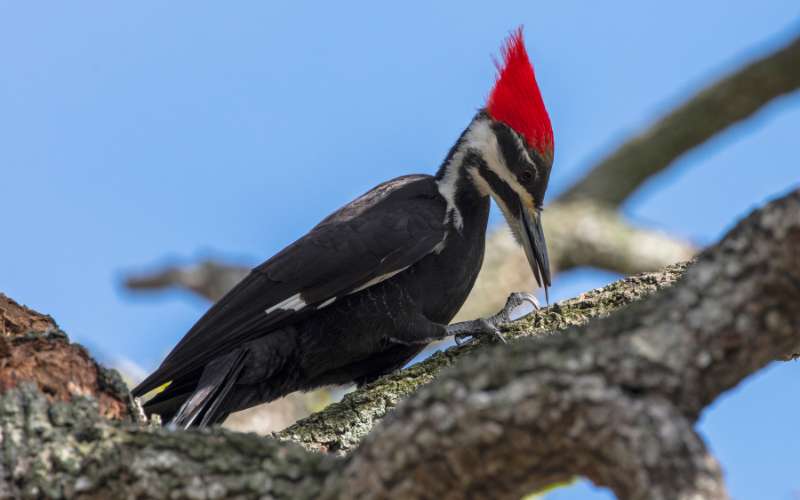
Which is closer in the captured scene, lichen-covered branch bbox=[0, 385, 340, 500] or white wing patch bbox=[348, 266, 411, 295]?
lichen-covered branch bbox=[0, 385, 340, 500]

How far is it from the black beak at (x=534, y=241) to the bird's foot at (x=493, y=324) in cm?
15

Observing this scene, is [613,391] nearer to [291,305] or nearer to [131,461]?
[131,461]

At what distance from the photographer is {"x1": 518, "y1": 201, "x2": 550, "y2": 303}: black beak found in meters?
3.97

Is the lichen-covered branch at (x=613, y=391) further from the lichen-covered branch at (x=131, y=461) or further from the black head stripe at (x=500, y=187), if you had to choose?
the black head stripe at (x=500, y=187)

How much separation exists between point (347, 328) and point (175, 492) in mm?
1640

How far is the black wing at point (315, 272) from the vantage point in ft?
11.5

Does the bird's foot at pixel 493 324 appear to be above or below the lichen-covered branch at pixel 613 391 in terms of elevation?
above

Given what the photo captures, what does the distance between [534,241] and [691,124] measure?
221 centimetres

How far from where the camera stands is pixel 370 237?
12.4 feet

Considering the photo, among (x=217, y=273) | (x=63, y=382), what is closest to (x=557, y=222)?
(x=217, y=273)

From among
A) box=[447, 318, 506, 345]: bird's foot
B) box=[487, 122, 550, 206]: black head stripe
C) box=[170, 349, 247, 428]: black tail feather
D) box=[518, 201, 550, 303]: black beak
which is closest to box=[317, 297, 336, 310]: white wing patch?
box=[170, 349, 247, 428]: black tail feather

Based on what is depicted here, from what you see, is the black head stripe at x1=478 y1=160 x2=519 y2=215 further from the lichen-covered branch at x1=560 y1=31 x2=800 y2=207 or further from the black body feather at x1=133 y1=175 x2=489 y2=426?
the lichen-covered branch at x1=560 y1=31 x2=800 y2=207

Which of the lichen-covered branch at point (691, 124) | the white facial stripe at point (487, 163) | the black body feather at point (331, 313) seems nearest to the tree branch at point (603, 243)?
the lichen-covered branch at point (691, 124)

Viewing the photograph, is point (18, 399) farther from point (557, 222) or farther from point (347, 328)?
point (557, 222)
